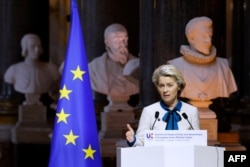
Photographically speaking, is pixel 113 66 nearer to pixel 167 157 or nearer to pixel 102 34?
pixel 102 34

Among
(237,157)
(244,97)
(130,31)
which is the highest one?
(130,31)

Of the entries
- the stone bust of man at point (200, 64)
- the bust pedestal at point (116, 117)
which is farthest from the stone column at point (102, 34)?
the stone bust of man at point (200, 64)

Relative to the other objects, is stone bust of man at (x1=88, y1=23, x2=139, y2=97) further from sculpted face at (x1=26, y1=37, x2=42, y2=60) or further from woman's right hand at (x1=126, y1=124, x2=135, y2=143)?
woman's right hand at (x1=126, y1=124, x2=135, y2=143)

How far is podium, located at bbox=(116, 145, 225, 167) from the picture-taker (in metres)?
7.12

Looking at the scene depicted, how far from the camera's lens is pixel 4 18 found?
56.9ft

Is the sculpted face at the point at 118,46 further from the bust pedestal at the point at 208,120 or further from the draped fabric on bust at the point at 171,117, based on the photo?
the draped fabric on bust at the point at 171,117

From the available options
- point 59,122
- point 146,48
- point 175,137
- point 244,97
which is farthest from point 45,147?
point 175,137

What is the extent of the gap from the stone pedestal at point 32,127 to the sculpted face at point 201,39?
237 inches

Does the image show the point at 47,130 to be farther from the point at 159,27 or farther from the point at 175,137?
the point at 175,137

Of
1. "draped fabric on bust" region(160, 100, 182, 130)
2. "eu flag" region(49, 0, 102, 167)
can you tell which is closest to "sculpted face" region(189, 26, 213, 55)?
"eu flag" region(49, 0, 102, 167)

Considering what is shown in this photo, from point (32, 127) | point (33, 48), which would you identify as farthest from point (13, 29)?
point (32, 127)

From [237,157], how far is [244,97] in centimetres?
791

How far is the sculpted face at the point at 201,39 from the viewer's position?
35.7 feet

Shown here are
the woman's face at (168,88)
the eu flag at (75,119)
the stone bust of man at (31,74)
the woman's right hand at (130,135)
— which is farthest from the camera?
the stone bust of man at (31,74)
